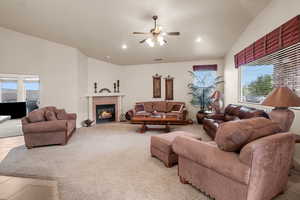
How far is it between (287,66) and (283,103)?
1.02m

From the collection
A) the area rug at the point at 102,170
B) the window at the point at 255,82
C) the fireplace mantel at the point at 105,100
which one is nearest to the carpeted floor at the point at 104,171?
the area rug at the point at 102,170

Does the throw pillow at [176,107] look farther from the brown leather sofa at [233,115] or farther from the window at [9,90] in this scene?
the window at [9,90]

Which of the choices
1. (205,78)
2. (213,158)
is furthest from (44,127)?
(205,78)

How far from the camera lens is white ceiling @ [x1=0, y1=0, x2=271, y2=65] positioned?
3.33 metres

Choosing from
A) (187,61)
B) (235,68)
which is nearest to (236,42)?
(235,68)

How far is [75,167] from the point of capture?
8.75ft

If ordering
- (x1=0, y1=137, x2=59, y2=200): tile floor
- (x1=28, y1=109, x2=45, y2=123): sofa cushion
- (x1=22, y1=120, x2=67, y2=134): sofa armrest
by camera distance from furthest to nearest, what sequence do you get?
(x1=28, y1=109, x2=45, y2=123): sofa cushion → (x1=22, y1=120, x2=67, y2=134): sofa armrest → (x1=0, y1=137, x2=59, y2=200): tile floor

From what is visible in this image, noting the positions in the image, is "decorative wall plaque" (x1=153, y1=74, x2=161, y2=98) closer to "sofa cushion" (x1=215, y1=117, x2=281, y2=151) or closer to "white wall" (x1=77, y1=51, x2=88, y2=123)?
"white wall" (x1=77, y1=51, x2=88, y2=123)

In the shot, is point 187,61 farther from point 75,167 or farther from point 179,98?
point 75,167

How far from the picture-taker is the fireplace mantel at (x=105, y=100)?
249 inches

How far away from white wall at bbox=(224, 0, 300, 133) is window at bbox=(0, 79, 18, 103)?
7031 millimetres

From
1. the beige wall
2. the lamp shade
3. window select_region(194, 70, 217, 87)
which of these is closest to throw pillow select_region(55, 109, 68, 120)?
the beige wall

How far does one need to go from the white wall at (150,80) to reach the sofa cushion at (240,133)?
522 cm

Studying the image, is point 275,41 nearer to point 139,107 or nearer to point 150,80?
point 139,107
